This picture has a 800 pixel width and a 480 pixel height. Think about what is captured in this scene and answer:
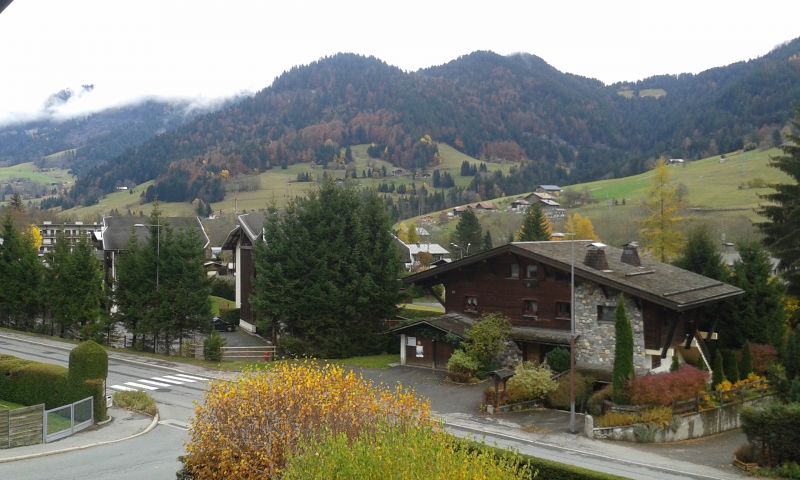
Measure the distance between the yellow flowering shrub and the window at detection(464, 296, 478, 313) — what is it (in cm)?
2495

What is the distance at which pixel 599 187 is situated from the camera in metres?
180

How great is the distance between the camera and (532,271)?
40125 millimetres

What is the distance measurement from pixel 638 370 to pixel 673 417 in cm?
562

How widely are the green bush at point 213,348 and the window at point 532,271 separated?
19400 millimetres

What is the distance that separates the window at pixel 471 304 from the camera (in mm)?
42562

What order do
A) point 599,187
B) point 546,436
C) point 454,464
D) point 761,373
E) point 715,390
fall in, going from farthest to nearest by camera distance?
point 599,187 < point 761,373 < point 715,390 < point 546,436 < point 454,464

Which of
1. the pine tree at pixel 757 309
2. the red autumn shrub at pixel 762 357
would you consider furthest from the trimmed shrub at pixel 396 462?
the pine tree at pixel 757 309

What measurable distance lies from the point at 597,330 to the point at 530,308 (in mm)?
4399

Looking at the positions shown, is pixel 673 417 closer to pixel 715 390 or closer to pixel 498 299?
pixel 715 390

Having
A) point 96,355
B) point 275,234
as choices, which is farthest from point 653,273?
point 96,355

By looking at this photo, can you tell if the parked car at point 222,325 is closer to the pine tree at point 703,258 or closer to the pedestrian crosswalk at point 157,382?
the pedestrian crosswalk at point 157,382

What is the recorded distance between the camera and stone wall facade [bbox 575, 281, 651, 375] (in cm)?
3553

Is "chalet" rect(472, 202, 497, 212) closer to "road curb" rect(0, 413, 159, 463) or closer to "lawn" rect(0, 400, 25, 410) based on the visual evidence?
"lawn" rect(0, 400, 25, 410)

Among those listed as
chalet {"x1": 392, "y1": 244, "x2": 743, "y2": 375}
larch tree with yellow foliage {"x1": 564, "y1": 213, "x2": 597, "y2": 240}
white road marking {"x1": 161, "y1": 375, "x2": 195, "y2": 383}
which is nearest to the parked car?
white road marking {"x1": 161, "y1": 375, "x2": 195, "y2": 383}
